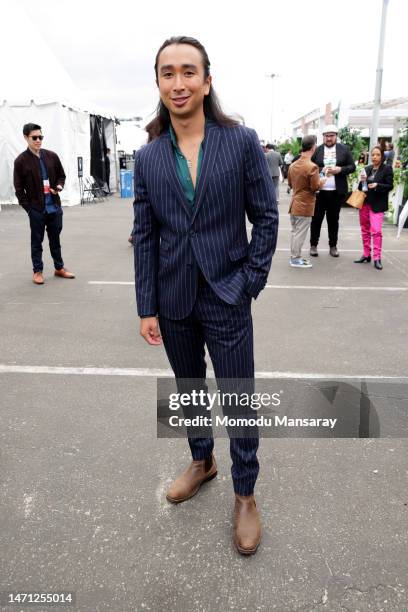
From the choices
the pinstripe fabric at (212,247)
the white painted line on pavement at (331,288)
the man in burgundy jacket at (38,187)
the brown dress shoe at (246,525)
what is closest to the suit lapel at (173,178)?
the pinstripe fabric at (212,247)

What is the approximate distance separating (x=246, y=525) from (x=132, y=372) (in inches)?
76.9

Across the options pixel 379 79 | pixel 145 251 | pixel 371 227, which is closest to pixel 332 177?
pixel 371 227

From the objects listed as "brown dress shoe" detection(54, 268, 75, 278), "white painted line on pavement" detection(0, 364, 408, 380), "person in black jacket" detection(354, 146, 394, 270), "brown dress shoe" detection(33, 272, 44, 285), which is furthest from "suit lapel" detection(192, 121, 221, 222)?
"person in black jacket" detection(354, 146, 394, 270)

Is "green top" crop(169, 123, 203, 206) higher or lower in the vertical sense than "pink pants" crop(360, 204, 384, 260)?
higher

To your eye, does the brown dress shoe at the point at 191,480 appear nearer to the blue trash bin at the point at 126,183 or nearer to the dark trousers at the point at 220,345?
the dark trousers at the point at 220,345

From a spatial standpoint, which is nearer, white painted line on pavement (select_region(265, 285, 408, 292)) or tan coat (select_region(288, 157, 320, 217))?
white painted line on pavement (select_region(265, 285, 408, 292))

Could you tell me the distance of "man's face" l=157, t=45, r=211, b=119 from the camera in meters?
1.88

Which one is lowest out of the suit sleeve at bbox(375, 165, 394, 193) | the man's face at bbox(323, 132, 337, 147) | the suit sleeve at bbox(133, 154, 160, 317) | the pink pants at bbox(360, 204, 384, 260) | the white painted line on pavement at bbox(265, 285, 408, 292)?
the white painted line on pavement at bbox(265, 285, 408, 292)

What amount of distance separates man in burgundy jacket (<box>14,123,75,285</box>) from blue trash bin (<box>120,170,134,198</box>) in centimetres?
1409

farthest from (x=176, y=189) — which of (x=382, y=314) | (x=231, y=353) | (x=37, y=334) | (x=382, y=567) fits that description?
(x=382, y=314)

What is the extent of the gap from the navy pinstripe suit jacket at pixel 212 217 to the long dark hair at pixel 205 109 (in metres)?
0.06

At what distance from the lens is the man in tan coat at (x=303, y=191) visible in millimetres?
7150

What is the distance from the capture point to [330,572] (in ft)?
6.78

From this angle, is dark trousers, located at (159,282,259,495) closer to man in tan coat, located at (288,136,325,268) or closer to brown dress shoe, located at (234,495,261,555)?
brown dress shoe, located at (234,495,261,555)
